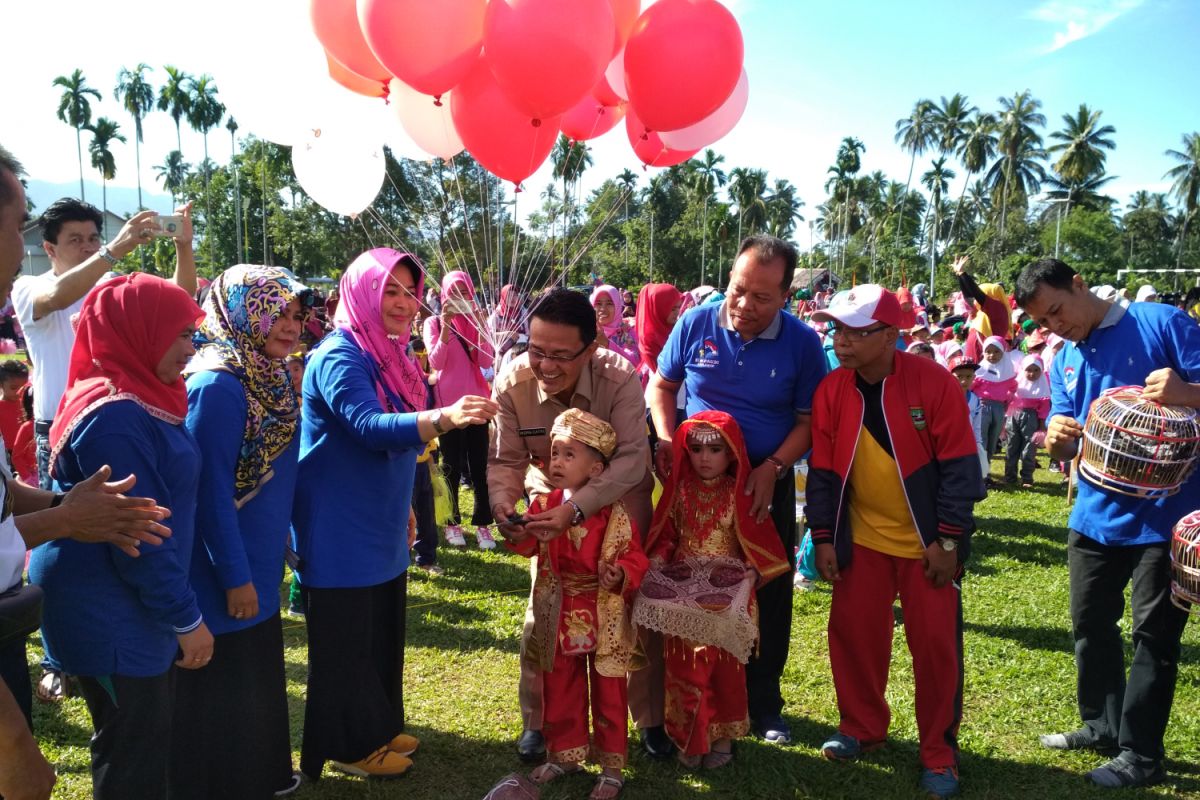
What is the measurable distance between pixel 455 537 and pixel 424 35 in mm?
4548

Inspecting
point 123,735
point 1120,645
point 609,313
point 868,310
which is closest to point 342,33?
point 868,310

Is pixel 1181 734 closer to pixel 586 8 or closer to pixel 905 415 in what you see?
pixel 905 415

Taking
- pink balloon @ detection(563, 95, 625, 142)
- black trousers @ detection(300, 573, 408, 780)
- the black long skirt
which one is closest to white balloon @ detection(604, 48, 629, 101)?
pink balloon @ detection(563, 95, 625, 142)

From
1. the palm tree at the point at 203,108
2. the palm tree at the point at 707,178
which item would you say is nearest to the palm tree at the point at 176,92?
the palm tree at the point at 203,108

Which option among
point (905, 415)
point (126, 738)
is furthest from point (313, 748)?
point (905, 415)

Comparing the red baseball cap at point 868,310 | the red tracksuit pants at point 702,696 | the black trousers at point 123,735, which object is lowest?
the red tracksuit pants at point 702,696

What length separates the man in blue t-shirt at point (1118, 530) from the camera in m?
3.31

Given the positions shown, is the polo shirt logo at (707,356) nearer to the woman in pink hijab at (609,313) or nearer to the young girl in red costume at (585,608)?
the young girl in red costume at (585,608)

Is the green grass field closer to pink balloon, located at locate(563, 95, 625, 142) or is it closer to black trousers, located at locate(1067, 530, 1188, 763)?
black trousers, located at locate(1067, 530, 1188, 763)

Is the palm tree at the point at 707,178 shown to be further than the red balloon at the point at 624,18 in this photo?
Yes

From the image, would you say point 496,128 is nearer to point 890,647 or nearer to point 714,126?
point 714,126

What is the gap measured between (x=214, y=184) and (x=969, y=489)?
170ft

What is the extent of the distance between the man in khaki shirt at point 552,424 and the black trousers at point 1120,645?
78.4 inches

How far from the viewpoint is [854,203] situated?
7088cm
